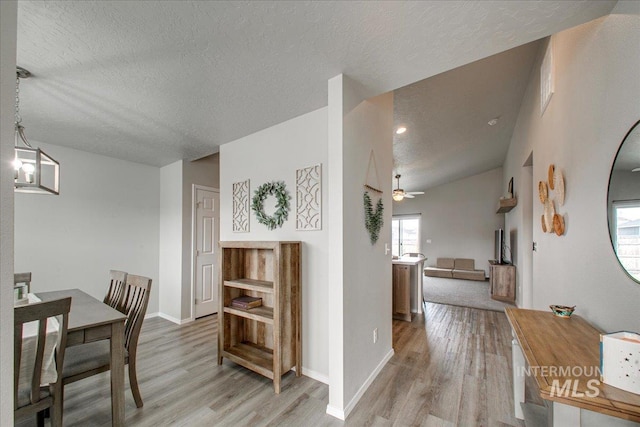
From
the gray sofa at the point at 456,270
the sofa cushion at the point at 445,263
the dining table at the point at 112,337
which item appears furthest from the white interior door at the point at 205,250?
the sofa cushion at the point at 445,263

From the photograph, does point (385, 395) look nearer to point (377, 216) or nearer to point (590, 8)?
point (377, 216)

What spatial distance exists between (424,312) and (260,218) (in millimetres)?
3327

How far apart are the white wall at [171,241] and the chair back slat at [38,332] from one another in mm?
2581

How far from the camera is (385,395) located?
209 cm

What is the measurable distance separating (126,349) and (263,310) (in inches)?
42.9

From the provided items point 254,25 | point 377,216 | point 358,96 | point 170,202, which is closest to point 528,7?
point 358,96

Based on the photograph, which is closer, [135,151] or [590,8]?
[590,8]

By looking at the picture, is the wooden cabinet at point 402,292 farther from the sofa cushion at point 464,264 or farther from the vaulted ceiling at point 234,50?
the sofa cushion at point 464,264

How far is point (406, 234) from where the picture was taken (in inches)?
379

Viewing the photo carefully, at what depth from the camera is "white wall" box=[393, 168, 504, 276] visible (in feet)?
26.0

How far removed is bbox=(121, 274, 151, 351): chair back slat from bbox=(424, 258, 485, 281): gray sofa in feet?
26.2

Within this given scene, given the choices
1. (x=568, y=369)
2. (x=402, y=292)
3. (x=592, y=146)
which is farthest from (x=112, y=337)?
(x=402, y=292)

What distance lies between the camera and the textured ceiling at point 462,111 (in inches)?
113

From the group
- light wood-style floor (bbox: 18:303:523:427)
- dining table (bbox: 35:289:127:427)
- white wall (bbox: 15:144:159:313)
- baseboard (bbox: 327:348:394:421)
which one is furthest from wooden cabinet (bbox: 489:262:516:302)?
white wall (bbox: 15:144:159:313)
